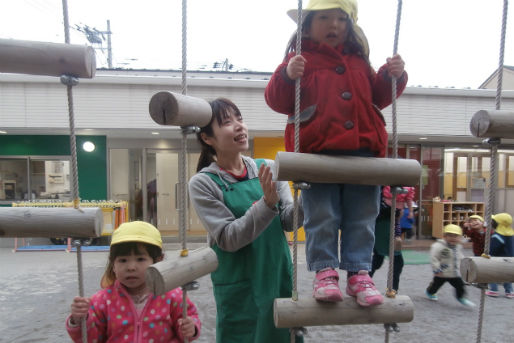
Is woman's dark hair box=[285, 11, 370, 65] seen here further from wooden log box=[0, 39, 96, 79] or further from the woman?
wooden log box=[0, 39, 96, 79]

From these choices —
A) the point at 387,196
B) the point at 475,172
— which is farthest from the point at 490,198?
the point at 475,172

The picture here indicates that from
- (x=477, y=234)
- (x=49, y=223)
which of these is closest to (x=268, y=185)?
(x=49, y=223)

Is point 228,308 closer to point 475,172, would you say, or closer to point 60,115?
point 60,115

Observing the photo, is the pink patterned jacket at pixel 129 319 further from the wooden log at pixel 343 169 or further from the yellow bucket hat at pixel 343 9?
the yellow bucket hat at pixel 343 9

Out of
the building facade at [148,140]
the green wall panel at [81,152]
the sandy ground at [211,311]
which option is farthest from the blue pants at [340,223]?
the green wall panel at [81,152]

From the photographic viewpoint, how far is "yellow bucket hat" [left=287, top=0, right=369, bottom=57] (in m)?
1.23

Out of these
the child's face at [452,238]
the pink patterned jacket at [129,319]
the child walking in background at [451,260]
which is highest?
the pink patterned jacket at [129,319]

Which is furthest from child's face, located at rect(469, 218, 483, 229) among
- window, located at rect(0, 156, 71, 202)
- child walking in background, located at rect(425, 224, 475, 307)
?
window, located at rect(0, 156, 71, 202)

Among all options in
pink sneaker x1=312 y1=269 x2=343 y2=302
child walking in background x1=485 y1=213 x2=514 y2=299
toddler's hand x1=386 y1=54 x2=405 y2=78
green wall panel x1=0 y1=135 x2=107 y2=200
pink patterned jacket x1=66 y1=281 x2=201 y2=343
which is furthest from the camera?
green wall panel x1=0 y1=135 x2=107 y2=200

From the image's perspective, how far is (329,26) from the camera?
1.29 m

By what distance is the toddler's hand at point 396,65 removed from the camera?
1256 millimetres

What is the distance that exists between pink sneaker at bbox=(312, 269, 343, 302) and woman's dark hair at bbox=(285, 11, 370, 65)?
0.82 meters

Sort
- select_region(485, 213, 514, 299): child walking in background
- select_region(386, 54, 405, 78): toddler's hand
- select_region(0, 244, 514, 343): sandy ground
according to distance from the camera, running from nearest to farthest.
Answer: select_region(386, 54, 405, 78): toddler's hand, select_region(0, 244, 514, 343): sandy ground, select_region(485, 213, 514, 299): child walking in background

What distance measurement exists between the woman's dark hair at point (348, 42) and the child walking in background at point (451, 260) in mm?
3443
